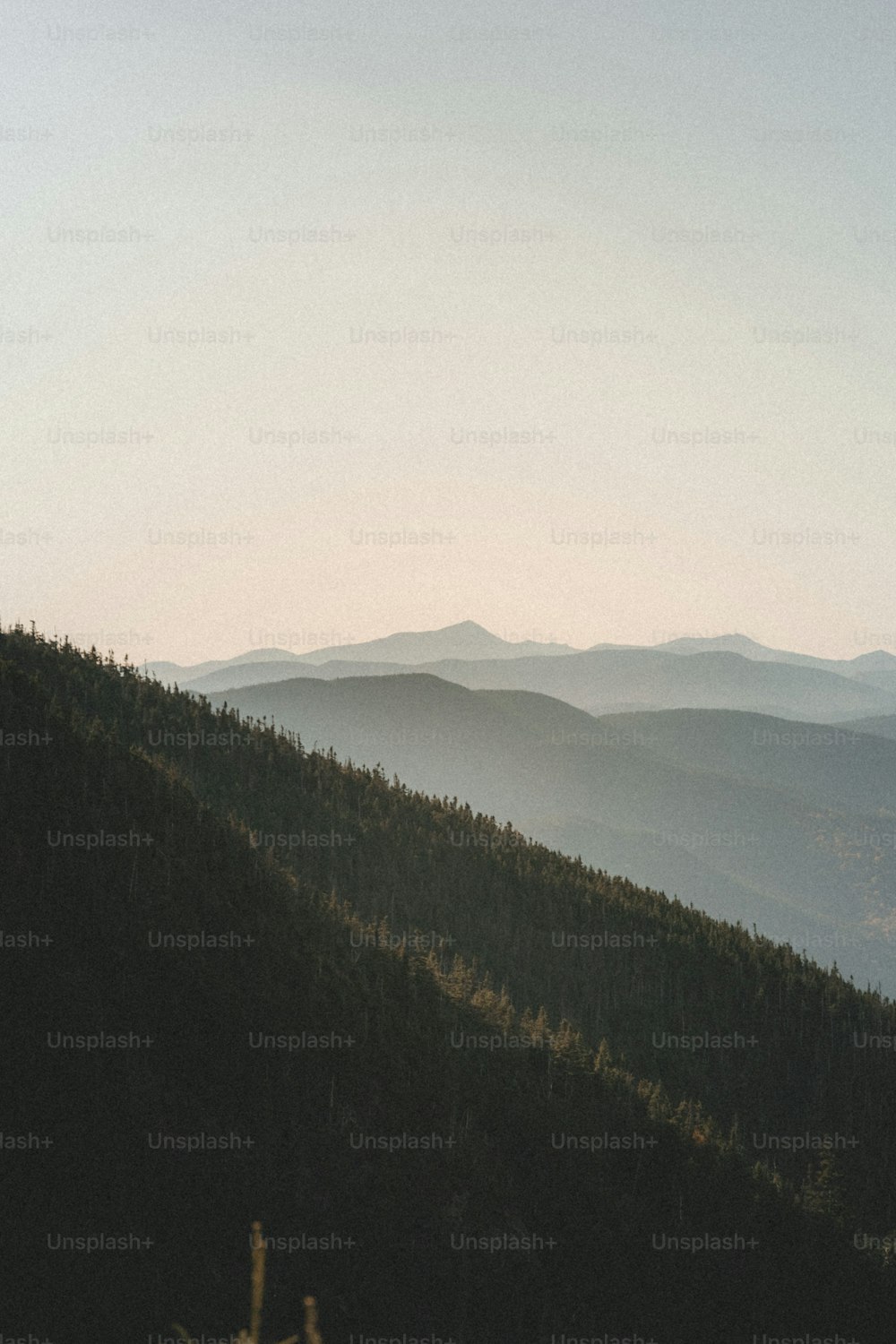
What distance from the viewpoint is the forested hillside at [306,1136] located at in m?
15.3

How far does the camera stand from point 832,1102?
44.7 meters

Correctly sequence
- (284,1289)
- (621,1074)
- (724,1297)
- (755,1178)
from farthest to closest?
(621,1074) < (755,1178) < (724,1297) < (284,1289)

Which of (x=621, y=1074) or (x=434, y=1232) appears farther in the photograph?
(x=621, y=1074)

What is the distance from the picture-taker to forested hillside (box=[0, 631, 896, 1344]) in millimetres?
15328

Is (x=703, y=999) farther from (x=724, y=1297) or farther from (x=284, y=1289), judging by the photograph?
(x=284, y=1289)

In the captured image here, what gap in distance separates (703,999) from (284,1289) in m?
38.0

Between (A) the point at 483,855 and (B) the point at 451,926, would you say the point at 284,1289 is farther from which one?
(A) the point at 483,855

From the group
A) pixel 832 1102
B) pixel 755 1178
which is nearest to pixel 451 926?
pixel 832 1102

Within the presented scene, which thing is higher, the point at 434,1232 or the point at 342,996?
the point at 342,996

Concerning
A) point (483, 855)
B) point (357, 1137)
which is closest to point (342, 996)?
point (357, 1137)

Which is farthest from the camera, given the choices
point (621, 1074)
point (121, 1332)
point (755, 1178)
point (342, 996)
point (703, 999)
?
point (703, 999)

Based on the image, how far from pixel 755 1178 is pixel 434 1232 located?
10.7 meters

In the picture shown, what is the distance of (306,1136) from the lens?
1784cm

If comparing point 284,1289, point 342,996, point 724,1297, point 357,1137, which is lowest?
point 724,1297
